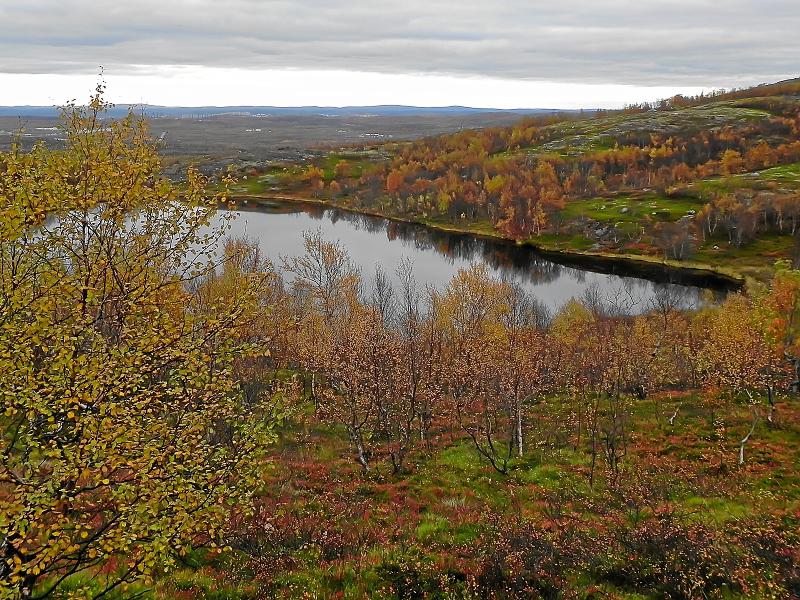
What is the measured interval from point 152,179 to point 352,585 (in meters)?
14.4

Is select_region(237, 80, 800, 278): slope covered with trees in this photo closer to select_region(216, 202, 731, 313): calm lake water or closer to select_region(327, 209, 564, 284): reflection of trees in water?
select_region(327, 209, 564, 284): reflection of trees in water

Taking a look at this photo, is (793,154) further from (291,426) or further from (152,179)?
(152,179)

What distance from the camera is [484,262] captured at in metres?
120

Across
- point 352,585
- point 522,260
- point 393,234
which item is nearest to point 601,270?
point 522,260

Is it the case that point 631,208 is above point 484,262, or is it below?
above

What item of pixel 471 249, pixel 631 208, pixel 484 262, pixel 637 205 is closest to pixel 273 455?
pixel 484 262

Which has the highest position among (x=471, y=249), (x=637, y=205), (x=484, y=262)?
(x=637, y=205)

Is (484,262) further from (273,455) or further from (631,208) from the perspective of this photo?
(273,455)

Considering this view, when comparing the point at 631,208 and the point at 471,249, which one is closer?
the point at 471,249

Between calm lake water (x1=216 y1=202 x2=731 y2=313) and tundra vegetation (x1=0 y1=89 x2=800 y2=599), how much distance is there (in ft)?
158

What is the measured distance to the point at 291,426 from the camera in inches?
1470

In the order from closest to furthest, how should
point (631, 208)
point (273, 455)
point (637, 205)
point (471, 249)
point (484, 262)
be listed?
point (273, 455), point (484, 262), point (471, 249), point (631, 208), point (637, 205)

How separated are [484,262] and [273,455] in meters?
94.4

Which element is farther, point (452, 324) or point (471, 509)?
point (452, 324)
